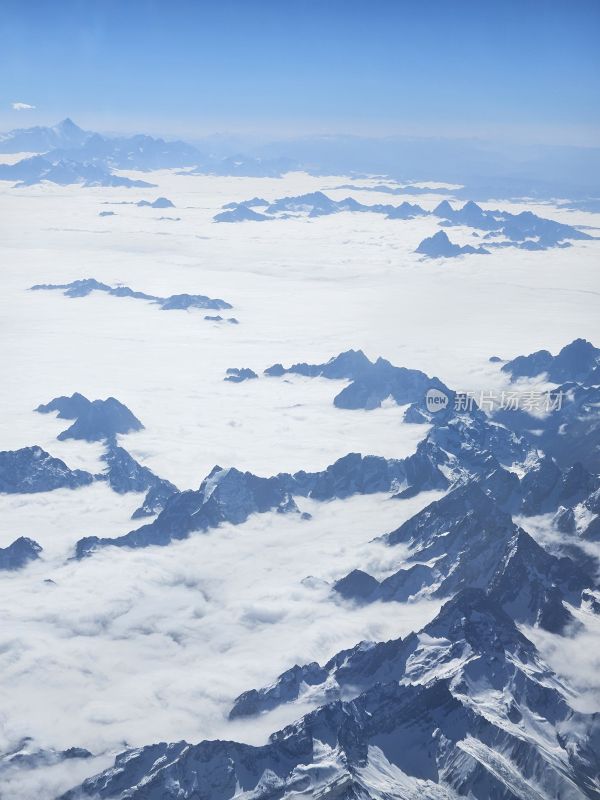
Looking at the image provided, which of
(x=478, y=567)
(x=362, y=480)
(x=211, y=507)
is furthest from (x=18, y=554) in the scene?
(x=478, y=567)

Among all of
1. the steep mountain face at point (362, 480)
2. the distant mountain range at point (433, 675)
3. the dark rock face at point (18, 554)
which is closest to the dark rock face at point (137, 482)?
the distant mountain range at point (433, 675)

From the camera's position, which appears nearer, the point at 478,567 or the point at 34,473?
the point at 478,567

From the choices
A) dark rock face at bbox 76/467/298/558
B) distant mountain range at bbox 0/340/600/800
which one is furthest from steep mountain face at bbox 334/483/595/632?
dark rock face at bbox 76/467/298/558

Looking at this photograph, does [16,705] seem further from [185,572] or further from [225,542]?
[225,542]

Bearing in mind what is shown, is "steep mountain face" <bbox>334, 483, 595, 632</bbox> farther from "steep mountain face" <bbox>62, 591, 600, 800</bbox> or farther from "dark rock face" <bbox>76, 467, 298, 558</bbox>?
"dark rock face" <bbox>76, 467, 298, 558</bbox>

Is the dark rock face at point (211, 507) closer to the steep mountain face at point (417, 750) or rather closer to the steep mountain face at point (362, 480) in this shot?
the steep mountain face at point (362, 480)

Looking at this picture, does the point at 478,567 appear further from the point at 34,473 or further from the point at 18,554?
the point at 34,473

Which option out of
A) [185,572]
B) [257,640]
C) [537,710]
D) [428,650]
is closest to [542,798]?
[537,710]
